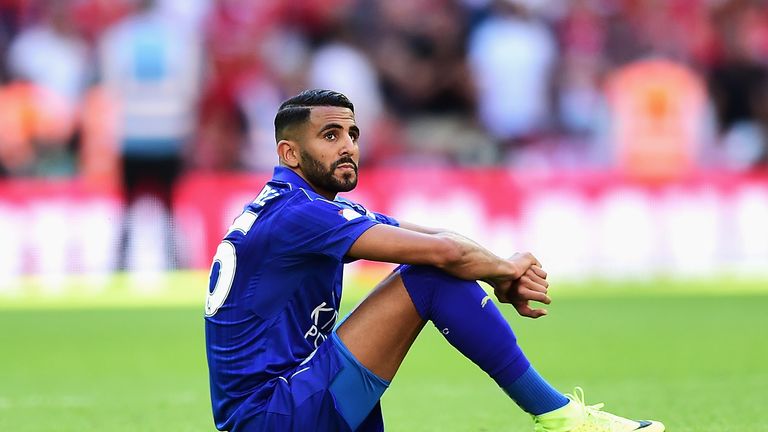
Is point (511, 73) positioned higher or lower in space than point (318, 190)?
higher

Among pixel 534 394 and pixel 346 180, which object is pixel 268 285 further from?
pixel 534 394

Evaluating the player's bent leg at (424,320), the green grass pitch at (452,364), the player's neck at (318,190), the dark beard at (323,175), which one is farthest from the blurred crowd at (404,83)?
the player's bent leg at (424,320)


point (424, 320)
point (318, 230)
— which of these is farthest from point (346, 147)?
point (424, 320)

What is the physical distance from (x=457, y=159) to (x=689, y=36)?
400 cm

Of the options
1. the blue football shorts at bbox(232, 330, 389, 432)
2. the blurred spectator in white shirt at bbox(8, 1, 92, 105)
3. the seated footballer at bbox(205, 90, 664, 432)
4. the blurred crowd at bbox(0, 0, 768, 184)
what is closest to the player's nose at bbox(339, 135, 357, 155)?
the seated footballer at bbox(205, 90, 664, 432)

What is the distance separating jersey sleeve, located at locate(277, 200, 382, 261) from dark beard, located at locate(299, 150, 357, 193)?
0.22 m

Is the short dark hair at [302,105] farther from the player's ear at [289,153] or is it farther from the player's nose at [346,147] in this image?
the player's nose at [346,147]

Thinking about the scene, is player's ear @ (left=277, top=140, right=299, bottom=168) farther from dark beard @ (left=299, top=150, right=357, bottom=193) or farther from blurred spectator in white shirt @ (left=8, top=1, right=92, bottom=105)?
blurred spectator in white shirt @ (left=8, top=1, right=92, bottom=105)

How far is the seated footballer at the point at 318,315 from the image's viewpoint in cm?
472

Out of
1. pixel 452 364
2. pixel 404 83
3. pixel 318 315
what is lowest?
pixel 452 364

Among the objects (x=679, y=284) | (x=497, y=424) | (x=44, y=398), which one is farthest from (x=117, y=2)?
(x=497, y=424)

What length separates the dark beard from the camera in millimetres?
4957

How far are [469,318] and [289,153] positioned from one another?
0.97m

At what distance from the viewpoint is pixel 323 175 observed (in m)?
4.96
